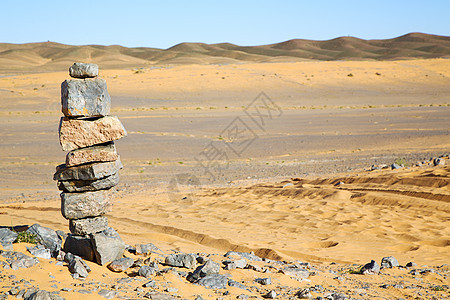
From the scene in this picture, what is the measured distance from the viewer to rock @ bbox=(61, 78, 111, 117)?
6.39m

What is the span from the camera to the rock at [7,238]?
6195 millimetres

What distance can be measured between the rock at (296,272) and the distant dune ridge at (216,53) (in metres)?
82.1

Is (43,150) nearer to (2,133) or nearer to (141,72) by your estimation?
(2,133)

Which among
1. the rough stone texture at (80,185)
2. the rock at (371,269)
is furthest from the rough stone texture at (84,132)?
the rock at (371,269)

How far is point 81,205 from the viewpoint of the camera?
6.66 m

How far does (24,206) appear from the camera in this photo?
12.0 m

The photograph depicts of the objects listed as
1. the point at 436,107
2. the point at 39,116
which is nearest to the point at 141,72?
the point at 39,116

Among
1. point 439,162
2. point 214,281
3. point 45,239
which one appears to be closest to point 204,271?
point 214,281

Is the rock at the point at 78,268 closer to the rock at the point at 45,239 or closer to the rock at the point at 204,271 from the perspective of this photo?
the rock at the point at 45,239

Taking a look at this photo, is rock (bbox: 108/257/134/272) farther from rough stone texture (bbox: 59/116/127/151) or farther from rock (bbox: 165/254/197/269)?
rough stone texture (bbox: 59/116/127/151)

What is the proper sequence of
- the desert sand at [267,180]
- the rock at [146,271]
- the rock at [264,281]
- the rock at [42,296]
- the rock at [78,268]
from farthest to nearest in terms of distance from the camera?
the desert sand at [267,180] < the rock at [264,281] < the rock at [146,271] < the rock at [78,268] < the rock at [42,296]

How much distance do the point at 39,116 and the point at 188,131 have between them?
40.5ft

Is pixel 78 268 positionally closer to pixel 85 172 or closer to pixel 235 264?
pixel 85 172

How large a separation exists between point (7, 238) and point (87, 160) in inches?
61.0
